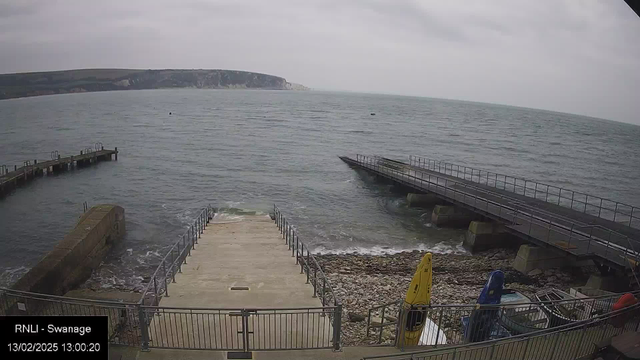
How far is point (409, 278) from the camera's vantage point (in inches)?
723

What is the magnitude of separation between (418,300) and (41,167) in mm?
44339

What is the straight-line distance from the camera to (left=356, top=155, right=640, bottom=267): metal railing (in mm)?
16625

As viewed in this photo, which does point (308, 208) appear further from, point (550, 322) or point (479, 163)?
point (479, 163)

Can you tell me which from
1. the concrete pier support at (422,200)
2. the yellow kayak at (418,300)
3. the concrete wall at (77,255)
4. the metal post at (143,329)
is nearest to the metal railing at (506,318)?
the yellow kayak at (418,300)

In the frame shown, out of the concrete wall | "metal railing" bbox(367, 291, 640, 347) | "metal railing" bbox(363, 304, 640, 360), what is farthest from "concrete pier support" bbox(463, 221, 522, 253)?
the concrete wall

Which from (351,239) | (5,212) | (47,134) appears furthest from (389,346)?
(47,134)

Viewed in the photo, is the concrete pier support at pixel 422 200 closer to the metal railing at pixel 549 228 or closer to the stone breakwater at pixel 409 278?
the metal railing at pixel 549 228

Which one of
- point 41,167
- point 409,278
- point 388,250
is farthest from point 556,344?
point 41,167

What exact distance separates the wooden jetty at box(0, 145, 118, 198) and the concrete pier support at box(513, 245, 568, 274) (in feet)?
127

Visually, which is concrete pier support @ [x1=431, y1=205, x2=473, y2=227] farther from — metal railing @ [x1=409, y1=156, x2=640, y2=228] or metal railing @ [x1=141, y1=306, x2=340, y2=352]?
metal railing @ [x1=141, y1=306, x2=340, y2=352]

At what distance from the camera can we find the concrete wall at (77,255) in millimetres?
15656

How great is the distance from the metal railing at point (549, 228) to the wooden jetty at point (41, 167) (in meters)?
35.1

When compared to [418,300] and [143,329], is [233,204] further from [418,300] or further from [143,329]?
[418,300]

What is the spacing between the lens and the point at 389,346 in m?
7.95
